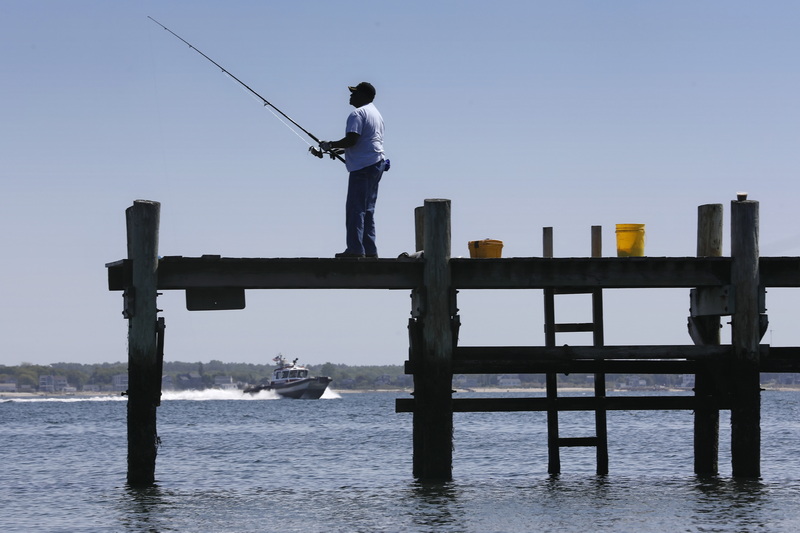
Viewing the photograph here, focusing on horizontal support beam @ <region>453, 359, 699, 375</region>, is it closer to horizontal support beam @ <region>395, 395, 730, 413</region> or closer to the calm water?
horizontal support beam @ <region>395, 395, 730, 413</region>

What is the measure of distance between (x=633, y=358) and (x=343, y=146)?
4.43 m

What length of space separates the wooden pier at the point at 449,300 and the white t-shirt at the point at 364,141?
1.03 meters

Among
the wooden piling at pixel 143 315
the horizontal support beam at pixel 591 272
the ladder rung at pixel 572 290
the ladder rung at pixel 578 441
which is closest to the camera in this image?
the wooden piling at pixel 143 315

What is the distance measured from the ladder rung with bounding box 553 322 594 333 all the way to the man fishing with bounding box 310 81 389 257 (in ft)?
9.68

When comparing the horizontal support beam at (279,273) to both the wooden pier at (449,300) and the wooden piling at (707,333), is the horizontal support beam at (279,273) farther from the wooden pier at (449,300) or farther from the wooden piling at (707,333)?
the wooden piling at (707,333)

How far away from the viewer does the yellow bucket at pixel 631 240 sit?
14.5 m

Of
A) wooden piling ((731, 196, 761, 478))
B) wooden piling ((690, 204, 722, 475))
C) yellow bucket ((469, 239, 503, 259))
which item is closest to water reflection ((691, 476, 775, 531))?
wooden piling ((731, 196, 761, 478))

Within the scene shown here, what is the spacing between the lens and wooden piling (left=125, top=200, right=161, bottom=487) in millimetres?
13547

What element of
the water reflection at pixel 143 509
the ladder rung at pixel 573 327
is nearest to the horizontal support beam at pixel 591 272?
the ladder rung at pixel 573 327

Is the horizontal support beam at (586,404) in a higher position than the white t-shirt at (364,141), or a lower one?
lower

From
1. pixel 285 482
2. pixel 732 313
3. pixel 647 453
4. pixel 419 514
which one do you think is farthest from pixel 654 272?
pixel 647 453

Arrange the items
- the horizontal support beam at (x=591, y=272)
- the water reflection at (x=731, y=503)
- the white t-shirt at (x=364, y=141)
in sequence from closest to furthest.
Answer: the water reflection at (x=731, y=503)
the horizontal support beam at (x=591, y=272)
the white t-shirt at (x=364, y=141)

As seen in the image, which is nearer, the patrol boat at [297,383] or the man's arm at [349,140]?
the man's arm at [349,140]

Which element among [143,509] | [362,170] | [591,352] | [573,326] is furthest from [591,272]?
[143,509]
